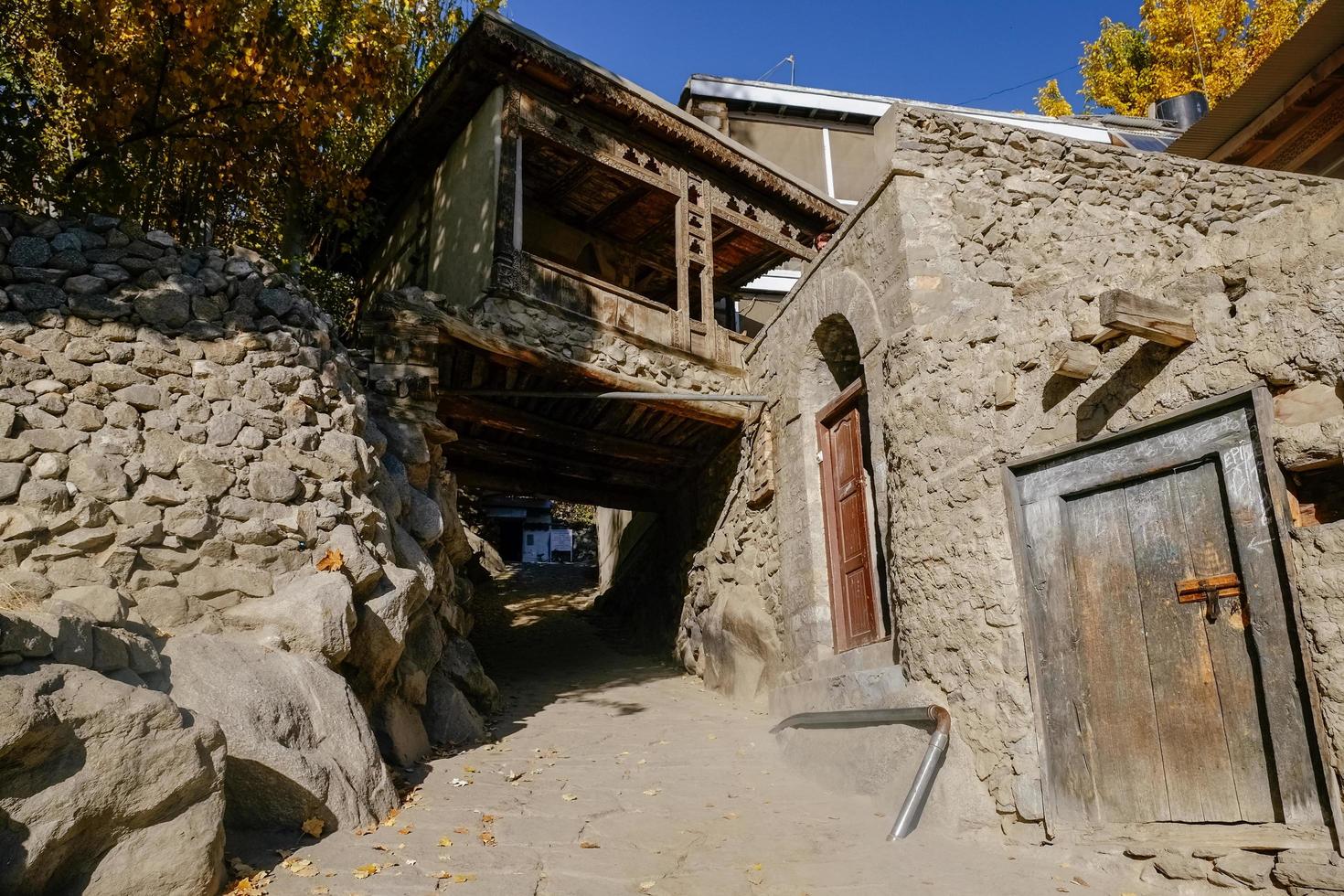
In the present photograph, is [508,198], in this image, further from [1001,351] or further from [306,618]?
[1001,351]

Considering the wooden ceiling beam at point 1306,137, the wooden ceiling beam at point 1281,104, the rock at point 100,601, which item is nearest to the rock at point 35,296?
the rock at point 100,601

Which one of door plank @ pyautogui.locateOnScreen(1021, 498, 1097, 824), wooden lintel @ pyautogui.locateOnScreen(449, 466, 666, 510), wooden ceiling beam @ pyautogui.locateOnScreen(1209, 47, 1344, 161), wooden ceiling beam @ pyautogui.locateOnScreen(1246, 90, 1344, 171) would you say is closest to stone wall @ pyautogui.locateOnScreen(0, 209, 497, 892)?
door plank @ pyautogui.locateOnScreen(1021, 498, 1097, 824)

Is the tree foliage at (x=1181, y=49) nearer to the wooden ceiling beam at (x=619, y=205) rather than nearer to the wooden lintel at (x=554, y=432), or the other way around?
the wooden ceiling beam at (x=619, y=205)

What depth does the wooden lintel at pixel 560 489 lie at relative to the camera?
1057 centimetres

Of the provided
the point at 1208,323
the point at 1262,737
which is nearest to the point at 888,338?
the point at 1208,323

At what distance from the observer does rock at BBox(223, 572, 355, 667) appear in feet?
14.8

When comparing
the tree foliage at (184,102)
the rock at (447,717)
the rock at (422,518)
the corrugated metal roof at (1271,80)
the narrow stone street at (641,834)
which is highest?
the tree foliage at (184,102)

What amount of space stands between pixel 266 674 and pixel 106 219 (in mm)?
3034

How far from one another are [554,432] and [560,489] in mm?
2012

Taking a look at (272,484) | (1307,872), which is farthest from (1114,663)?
(272,484)

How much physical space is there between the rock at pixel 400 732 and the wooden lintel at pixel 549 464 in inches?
174

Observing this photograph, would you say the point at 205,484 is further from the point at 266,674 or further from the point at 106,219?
the point at 106,219

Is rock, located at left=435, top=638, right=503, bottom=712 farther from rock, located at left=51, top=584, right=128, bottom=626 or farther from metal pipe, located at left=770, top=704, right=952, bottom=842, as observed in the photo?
metal pipe, located at left=770, top=704, right=952, bottom=842

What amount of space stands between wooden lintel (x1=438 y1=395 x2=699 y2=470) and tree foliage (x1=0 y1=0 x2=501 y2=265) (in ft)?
8.66
